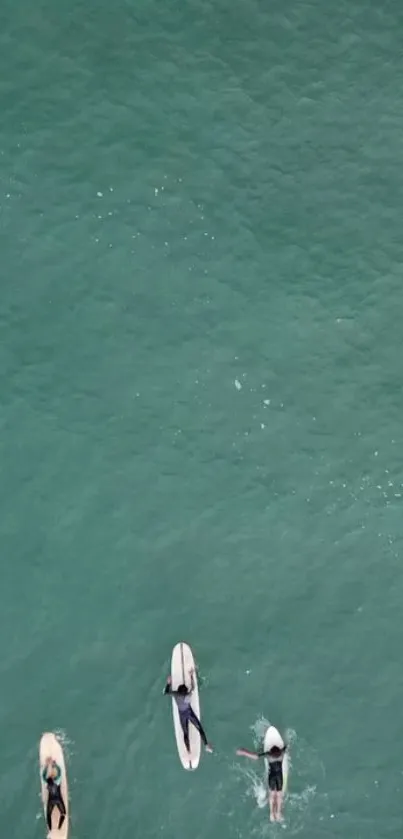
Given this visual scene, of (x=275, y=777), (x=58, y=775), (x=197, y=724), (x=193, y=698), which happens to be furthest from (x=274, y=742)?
(x=58, y=775)

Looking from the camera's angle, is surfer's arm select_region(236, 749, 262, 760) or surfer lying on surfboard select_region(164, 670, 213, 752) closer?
surfer lying on surfboard select_region(164, 670, 213, 752)

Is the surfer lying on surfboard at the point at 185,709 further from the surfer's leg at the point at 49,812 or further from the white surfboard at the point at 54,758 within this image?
the surfer's leg at the point at 49,812

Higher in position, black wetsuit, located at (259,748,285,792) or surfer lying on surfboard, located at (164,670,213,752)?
surfer lying on surfboard, located at (164,670,213,752)

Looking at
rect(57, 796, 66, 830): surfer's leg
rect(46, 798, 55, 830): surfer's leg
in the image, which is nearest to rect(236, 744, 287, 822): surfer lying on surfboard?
rect(57, 796, 66, 830): surfer's leg

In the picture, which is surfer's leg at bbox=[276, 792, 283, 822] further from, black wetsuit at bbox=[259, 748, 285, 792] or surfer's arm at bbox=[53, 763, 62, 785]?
surfer's arm at bbox=[53, 763, 62, 785]

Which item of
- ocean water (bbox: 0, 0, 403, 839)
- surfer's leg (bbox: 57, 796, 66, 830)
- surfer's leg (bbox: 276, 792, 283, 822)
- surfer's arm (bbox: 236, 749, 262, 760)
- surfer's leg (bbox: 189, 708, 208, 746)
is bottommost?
surfer's leg (bbox: 276, 792, 283, 822)

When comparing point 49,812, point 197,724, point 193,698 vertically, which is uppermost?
point 193,698

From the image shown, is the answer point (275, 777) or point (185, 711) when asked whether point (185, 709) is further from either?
point (275, 777)

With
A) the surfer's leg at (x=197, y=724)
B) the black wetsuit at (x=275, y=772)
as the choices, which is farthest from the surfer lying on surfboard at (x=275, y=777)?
the surfer's leg at (x=197, y=724)

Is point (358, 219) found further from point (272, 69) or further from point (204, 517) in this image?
point (204, 517)
